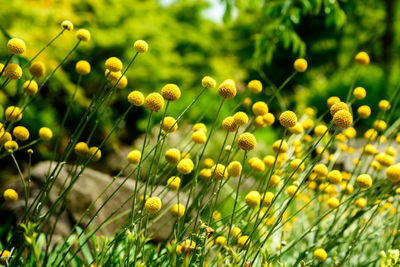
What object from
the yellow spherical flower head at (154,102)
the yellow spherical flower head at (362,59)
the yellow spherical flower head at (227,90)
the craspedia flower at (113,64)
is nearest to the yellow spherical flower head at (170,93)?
the yellow spherical flower head at (154,102)

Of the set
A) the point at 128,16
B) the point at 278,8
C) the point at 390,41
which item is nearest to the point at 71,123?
the point at 128,16

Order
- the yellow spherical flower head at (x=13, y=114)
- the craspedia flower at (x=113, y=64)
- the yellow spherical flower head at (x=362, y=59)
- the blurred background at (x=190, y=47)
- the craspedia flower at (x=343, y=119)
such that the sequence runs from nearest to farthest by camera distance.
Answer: the craspedia flower at (x=343, y=119) < the craspedia flower at (x=113, y=64) < the yellow spherical flower head at (x=13, y=114) < the yellow spherical flower head at (x=362, y=59) < the blurred background at (x=190, y=47)

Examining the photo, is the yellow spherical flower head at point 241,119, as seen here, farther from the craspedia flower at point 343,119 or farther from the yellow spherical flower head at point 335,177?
the yellow spherical flower head at point 335,177

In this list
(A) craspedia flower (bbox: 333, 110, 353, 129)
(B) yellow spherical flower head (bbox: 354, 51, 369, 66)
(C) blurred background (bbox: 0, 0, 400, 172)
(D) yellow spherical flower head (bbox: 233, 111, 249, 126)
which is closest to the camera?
(A) craspedia flower (bbox: 333, 110, 353, 129)

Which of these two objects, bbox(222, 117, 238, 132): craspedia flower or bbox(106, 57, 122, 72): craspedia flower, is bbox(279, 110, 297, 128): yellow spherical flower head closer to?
bbox(222, 117, 238, 132): craspedia flower

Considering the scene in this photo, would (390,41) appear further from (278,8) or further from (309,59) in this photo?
(278,8)

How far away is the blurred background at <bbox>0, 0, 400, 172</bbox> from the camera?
2.67m

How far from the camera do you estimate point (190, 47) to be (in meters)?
11.4

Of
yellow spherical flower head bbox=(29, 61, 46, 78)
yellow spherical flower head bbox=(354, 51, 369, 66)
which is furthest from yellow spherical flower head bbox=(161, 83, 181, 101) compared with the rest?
yellow spherical flower head bbox=(354, 51, 369, 66)

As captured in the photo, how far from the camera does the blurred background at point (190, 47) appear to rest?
2.67 m

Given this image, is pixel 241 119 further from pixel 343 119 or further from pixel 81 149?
pixel 81 149

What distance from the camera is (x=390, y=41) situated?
9.16 meters

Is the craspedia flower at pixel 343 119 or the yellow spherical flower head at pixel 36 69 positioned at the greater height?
the craspedia flower at pixel 343 119

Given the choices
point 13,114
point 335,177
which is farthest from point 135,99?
point 335,177
